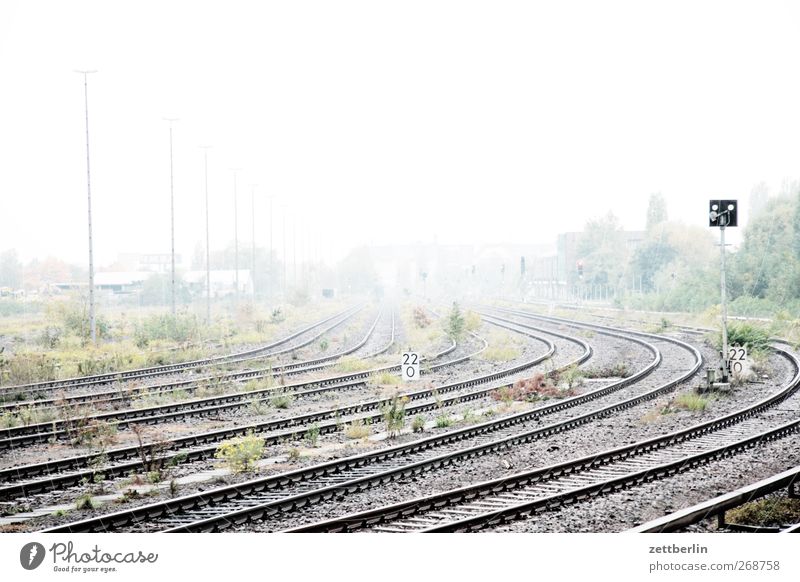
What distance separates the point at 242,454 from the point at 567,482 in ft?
8.97

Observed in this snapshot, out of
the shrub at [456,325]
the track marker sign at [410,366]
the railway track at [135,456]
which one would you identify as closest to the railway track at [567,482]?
the track marker sign at [410,366]

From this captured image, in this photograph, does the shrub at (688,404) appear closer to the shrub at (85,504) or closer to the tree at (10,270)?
the shrub at (85,504)

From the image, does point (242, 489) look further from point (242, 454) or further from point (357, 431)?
point (357, 431)

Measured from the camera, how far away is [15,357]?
13.3 meters

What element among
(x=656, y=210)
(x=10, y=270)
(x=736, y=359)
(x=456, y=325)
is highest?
(x=656, y=210)

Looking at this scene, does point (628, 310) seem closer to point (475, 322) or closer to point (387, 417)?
point (475, 322)

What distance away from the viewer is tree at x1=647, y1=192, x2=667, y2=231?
13.0 metres

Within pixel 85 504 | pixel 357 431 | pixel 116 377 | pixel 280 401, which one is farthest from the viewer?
pixel 116 377

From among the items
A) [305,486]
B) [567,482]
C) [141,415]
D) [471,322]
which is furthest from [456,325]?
[305,486]

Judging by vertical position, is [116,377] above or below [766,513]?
below

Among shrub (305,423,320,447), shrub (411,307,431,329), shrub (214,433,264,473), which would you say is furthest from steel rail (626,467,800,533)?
shrub (411,307,431,329)
